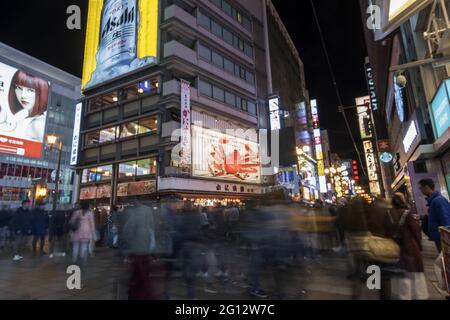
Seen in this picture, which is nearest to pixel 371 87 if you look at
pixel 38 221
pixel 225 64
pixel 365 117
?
pixel 365 117

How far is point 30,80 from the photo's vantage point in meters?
39.4

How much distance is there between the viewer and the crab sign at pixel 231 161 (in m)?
26.8

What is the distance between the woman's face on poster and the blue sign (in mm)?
45233

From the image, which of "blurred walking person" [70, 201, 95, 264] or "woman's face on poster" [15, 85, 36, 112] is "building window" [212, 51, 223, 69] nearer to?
"blurred walking person" [70, 201, 95, 264]

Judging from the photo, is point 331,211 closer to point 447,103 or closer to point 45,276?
point 447,103

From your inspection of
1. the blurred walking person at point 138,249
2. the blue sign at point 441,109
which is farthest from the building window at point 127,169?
the blue sign at point 441,109

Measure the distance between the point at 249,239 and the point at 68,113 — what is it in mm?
74360

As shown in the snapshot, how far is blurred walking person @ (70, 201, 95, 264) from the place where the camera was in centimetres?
865

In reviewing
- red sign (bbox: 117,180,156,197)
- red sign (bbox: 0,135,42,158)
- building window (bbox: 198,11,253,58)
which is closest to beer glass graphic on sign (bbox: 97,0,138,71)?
building window (bbox: 198,11,253,58)

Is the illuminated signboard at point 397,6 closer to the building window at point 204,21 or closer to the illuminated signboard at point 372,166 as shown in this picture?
the building window at point 204,21

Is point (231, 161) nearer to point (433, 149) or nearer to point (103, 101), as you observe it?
point (103, 101)

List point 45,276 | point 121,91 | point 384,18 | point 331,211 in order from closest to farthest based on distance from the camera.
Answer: point 384,18
point 45,276
point 331,211
point 121,91

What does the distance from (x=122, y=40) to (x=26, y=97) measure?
865 inches
